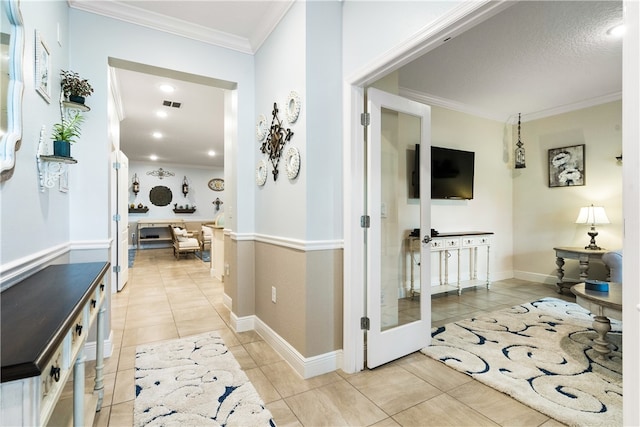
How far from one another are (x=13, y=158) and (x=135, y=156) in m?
8.72

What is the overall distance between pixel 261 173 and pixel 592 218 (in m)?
4.31

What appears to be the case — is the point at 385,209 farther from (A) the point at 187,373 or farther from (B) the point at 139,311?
(B) the point at 139,311

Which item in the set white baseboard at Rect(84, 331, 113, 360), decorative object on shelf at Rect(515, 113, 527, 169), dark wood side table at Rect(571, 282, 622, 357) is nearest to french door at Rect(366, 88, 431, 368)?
dark wood side table at Rect(571, 282, 622, 357)

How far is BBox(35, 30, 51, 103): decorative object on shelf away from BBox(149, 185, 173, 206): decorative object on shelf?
8724mm

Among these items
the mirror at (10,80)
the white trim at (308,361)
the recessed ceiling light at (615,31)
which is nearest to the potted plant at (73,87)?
the mirror at (10,80)

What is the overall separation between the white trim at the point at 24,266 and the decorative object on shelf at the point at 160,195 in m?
8.66

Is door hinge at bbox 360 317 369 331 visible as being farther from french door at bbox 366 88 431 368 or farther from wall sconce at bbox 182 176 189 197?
wall sconce at bbox 182 176 189 197

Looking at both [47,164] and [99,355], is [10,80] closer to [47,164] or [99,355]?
[47,164]

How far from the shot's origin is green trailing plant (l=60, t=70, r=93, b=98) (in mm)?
2092

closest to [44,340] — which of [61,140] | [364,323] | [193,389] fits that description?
[193,389]

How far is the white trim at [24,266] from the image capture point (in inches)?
46.4

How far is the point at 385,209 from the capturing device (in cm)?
235

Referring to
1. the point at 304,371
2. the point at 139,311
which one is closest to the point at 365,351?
the point at 304,371

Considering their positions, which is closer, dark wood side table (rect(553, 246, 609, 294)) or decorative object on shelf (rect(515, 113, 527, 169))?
dark wood side table (rect(553, 246, 609, 294))
